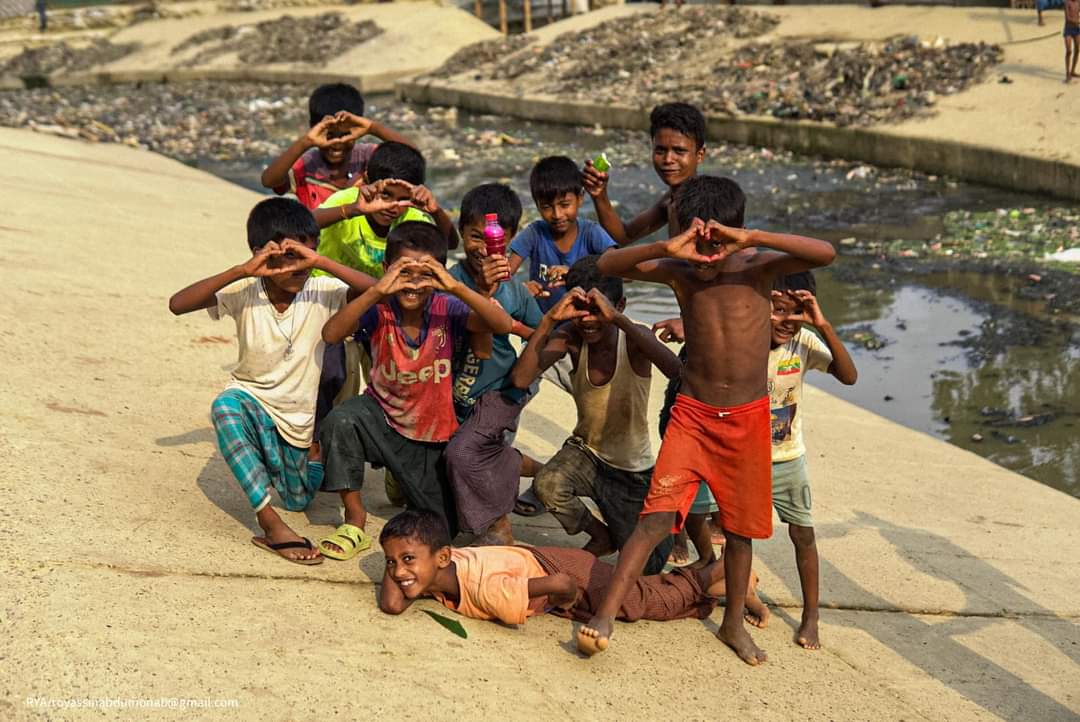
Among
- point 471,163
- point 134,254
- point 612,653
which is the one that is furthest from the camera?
point 471,163

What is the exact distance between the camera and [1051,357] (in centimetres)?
776

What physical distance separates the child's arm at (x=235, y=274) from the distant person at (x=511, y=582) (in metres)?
0.96

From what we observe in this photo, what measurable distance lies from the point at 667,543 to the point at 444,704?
4.41 ft

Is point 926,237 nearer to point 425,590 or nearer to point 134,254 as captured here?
point 134,254

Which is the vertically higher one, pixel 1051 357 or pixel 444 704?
pixel 444 704

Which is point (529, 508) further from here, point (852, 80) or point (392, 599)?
point (852, 80)

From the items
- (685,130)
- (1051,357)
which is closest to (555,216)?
(685,130)

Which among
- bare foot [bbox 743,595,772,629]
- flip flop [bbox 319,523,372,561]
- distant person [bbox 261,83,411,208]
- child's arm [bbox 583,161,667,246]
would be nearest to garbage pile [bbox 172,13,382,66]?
distant person [bbox 261,83,411,208]

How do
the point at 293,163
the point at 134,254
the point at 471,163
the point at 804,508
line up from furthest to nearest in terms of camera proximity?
1. the point at 471,163
2. the point at 134,254
3. the point at 293,163
4. the point at 804,508

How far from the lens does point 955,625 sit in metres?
4.32

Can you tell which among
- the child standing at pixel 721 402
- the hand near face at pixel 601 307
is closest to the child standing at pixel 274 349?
the hand near face at pixel 601 307

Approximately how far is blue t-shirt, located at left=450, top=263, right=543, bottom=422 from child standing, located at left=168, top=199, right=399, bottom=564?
491 millimetres

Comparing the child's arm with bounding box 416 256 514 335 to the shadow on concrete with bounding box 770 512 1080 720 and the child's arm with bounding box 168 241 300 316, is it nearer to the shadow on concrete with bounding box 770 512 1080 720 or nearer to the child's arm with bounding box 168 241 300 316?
the child's arm with bounding box 168 241 300 316

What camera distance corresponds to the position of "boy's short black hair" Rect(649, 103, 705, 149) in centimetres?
505
